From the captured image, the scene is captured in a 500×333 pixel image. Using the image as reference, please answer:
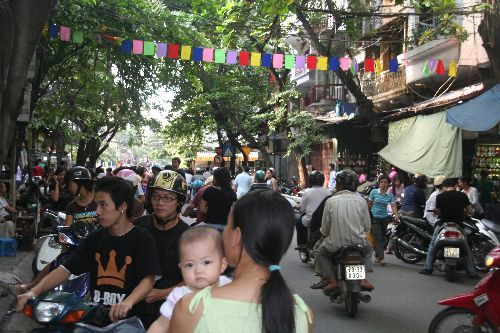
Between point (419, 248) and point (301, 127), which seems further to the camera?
point (301, 127)

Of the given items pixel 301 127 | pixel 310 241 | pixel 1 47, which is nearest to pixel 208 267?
pixel 1 47

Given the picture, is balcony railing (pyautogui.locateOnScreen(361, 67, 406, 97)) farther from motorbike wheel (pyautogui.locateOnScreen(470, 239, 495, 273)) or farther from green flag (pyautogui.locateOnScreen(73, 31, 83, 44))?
green flag (pyautogui.locateOnScreen(73, 31, 83, 44))

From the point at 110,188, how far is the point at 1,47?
14.4 feet

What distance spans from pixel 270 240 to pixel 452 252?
25.1 feet

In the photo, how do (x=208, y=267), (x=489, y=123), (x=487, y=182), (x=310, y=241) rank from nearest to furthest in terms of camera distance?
(x=208, y=267)
(x=310, y=241)
(x=489, y=123)
(x=487, y=182)

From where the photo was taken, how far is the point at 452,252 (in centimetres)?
887

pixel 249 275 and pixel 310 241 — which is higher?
pixel 249 275

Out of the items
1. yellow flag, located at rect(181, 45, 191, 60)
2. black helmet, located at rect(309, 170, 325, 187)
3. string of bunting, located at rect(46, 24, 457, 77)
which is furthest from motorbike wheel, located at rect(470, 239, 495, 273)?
yellow flag, located at rect(181, 45, 191, 60)

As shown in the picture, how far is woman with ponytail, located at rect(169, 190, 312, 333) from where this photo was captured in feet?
6.06

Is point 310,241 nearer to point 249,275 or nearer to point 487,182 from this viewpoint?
point 487,182

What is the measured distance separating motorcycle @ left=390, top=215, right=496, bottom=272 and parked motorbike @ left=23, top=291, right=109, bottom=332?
26.3ft

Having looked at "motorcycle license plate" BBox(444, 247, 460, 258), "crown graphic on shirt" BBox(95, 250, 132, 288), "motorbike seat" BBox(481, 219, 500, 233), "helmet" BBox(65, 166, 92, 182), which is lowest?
"motorcycle license plate" BBox(444, 247, 460, 258)

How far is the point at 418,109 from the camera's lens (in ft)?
47.2

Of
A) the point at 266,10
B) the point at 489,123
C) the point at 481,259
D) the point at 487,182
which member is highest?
the point at 266,10
